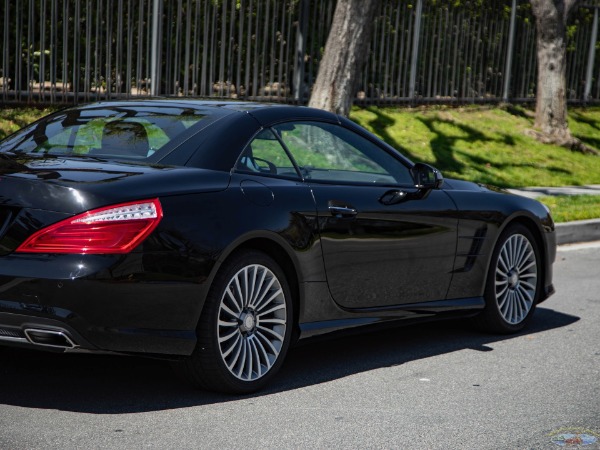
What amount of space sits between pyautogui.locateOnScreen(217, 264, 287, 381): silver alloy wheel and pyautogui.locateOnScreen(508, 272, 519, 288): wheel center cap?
2177 millimetres

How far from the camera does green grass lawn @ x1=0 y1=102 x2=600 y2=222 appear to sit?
16.5 metres

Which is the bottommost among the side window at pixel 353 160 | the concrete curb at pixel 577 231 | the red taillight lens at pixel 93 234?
the concrete curb at pixel 577 231

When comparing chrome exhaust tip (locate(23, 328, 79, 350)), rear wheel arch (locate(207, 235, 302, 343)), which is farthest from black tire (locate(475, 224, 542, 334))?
chrome exhaust tip (locate(23, 328, 79, 350))

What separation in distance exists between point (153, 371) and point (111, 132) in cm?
125

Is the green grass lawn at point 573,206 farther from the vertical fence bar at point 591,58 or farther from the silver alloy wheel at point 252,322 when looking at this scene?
the vertical fence bar at point 591,58

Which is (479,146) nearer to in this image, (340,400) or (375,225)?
(375,225)

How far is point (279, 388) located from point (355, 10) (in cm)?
974

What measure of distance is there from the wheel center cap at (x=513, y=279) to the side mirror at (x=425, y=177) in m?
1.02

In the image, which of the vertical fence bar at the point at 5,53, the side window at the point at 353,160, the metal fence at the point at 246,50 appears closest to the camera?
the side window at the point at 353,160

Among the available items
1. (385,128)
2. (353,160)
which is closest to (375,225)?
(353,160)

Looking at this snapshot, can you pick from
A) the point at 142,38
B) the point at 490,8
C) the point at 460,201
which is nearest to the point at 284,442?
the point at 460,201

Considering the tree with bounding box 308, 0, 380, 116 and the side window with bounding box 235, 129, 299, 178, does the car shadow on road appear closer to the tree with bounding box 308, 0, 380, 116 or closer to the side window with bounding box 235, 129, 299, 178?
the side window with bounding box 235, 129, 299, 178

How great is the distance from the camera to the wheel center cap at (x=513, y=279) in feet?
23.6

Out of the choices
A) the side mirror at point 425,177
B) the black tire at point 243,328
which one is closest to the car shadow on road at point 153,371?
the black tire at point 243,328
